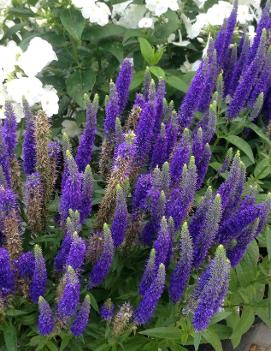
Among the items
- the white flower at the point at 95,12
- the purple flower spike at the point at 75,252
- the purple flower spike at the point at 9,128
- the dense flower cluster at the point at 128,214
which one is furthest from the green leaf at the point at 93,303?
the white flower at the point at 95,12

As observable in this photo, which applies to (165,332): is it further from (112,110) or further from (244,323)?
(112,110)

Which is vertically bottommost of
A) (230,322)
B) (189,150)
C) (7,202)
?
(230,322)

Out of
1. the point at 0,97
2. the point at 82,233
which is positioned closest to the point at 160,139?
the point at 82,233

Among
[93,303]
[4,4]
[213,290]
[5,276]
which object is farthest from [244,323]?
[4,4]

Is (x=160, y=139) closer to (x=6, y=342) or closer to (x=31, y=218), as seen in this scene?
(x=31, y=218)

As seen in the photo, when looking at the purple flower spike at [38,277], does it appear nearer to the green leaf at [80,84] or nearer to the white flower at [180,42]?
the green leaf at [80,84]

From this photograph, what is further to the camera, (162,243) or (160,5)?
(160,5)
